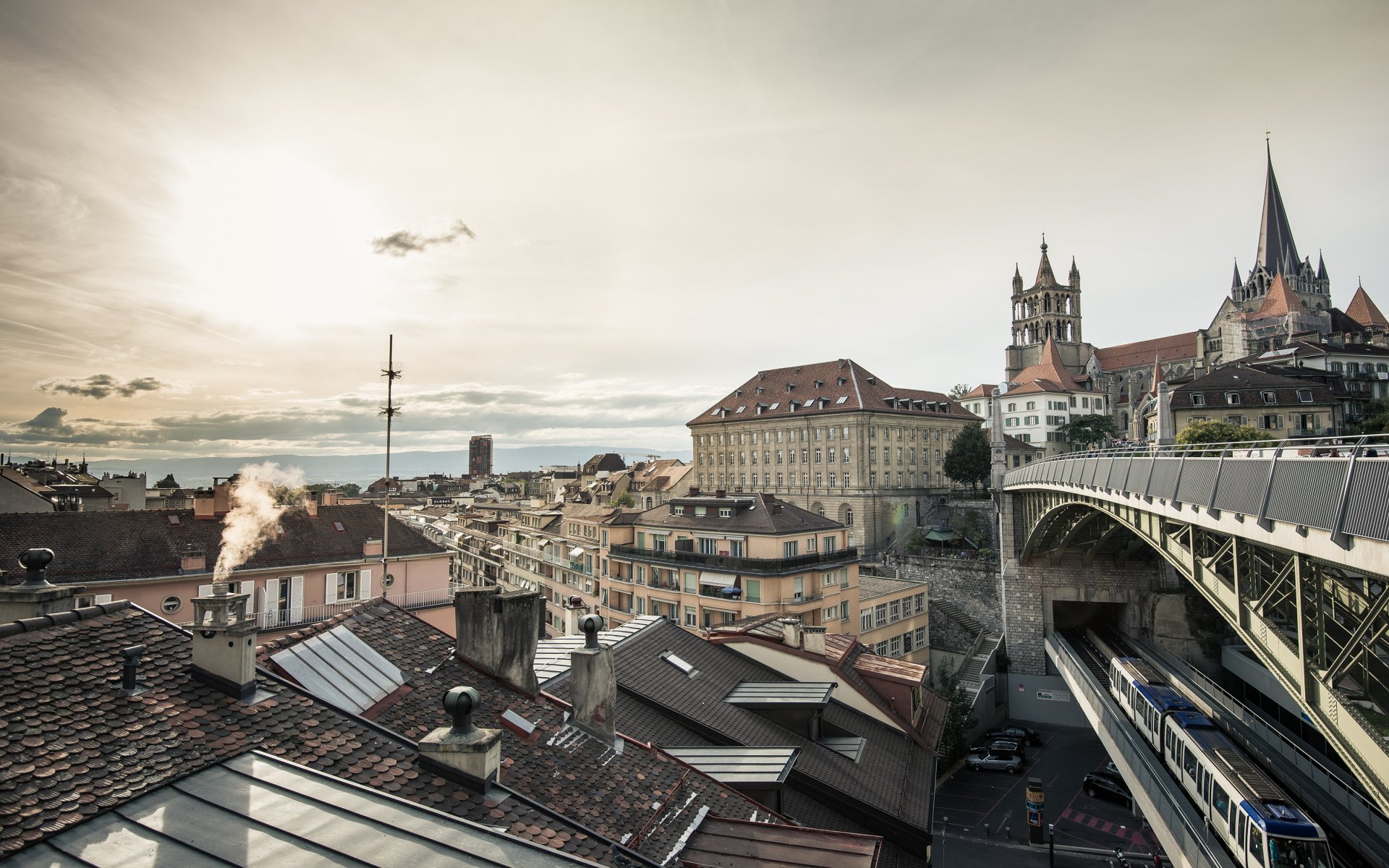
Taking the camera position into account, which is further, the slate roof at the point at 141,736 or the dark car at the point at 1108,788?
the dark car at the point at 1108,788

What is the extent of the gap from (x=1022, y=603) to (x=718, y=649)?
3215 centimetres

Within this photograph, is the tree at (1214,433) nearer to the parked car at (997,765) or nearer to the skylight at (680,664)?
the parked car at (997,765)

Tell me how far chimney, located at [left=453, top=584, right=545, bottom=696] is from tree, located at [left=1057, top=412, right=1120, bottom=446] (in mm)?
99268

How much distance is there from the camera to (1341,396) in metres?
69.4

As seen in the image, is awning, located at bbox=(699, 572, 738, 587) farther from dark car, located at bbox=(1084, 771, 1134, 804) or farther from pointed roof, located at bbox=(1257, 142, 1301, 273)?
pointed roof, located at bbox=(1257, 142, 1301, 273)

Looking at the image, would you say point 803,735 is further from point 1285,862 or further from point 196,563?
point 196,563

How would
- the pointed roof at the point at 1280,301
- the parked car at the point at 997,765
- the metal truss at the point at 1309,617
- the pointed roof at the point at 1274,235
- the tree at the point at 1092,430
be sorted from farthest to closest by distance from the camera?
the pointed roof at the point at 1274,235, the pointed roof at the point at 1280,301, the tree at the point at 1092,430, the parked car at the point at 997,765, the metal truss at the point at 1309,617

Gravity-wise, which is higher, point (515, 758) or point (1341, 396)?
point (1341, 396)

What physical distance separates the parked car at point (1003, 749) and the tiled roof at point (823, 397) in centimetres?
4641

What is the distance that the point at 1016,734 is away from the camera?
133ft

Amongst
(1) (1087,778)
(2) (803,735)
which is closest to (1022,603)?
(1) (1087,778)

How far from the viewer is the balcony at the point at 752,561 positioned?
38469 mm

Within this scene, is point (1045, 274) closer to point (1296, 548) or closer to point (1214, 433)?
point (1214, 433)

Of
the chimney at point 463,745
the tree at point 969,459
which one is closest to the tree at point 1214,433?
the tree at point 969,459
